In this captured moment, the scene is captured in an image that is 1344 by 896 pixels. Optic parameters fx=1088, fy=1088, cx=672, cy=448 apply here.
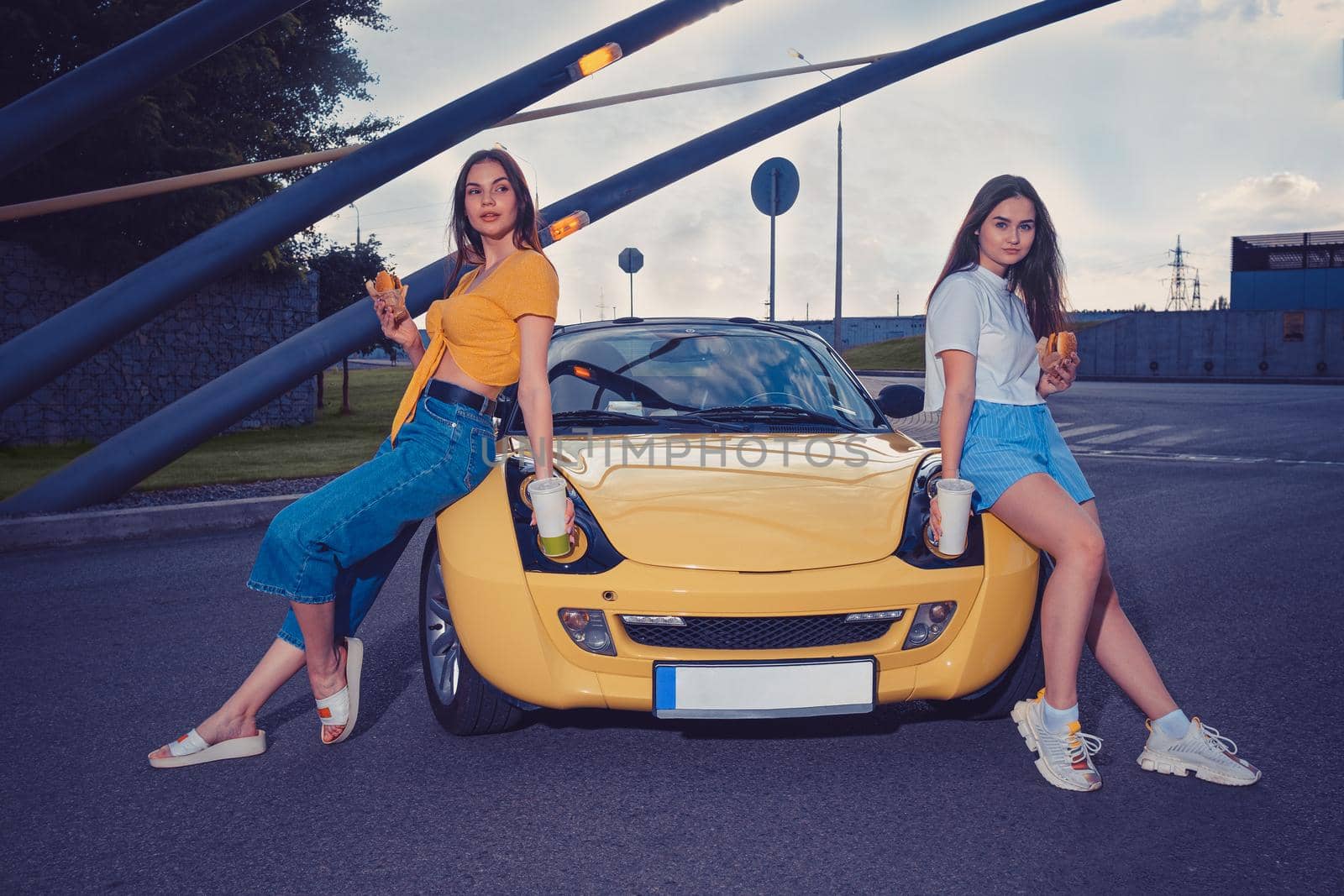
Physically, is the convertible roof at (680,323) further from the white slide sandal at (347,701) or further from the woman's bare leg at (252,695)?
the woman's bare leg at (252,695)

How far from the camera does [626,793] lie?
290 centimetres

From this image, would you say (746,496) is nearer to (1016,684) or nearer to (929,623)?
(929,623)

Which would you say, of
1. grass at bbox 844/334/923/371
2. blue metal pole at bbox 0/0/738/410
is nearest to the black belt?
blue metal pole at bbox 0/0/738/410

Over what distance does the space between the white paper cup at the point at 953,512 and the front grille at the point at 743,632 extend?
36 centimetres

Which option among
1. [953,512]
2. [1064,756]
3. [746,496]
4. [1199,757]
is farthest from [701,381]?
[1199,757]

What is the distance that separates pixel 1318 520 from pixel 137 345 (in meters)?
15.1

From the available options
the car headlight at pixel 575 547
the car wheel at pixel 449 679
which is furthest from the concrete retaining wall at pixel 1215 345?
the car headlight at pixel 575 547

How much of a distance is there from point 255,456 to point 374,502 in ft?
35.2

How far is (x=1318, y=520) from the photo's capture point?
24.9ft

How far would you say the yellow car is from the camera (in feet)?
9.18

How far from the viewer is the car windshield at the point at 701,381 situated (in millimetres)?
4059

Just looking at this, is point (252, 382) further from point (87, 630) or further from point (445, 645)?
point (445, 645)

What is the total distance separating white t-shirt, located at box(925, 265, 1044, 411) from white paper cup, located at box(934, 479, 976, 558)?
30 centimetres

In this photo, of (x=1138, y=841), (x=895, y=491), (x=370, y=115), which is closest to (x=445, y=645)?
(x=895, y=491)
